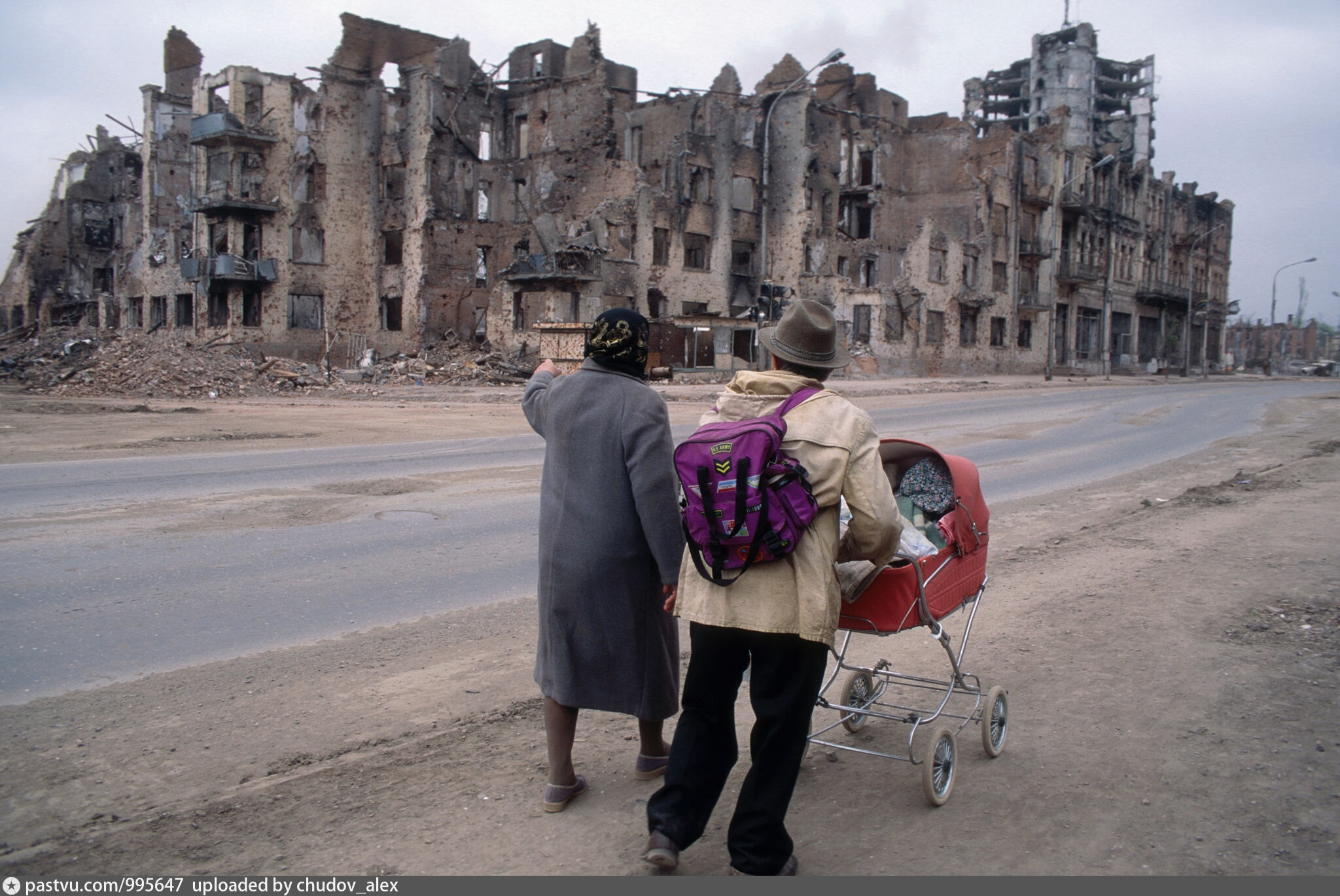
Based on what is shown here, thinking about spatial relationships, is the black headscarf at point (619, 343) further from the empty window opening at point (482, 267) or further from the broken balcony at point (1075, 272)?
the broken balcony at point (1075, 272)

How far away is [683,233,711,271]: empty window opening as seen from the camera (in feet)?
155

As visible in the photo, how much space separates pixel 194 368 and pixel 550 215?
16600 mm

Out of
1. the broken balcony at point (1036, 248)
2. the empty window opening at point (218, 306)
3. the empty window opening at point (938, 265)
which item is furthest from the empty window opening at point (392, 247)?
the broken balcony at point (1036, 248)

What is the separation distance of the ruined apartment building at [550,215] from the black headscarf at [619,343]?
30605mm

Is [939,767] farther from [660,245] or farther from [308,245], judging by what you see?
[308,245]

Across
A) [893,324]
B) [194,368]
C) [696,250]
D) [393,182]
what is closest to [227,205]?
[393,182]

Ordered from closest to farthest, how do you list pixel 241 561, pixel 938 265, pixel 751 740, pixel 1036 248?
pixel 751 740
pixel 241 561
pixel 938 265
pixel 1036 248

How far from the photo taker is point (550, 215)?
41.5m

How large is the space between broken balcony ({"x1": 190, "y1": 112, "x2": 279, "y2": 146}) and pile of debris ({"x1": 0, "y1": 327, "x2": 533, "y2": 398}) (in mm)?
8965

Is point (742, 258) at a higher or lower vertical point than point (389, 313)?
higher

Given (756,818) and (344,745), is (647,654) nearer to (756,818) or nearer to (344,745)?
→ (756,818)

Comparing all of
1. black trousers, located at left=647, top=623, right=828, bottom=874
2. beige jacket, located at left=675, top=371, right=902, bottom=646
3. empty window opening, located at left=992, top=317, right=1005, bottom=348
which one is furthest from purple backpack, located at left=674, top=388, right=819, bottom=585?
empty window opening, located at left=992, top=317, right=1005, bottom=348

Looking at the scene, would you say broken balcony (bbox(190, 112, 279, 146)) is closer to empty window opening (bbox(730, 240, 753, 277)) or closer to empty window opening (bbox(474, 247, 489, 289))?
empty window opening (bbox(474, 247, 489, 289))

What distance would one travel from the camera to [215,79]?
143 ft
